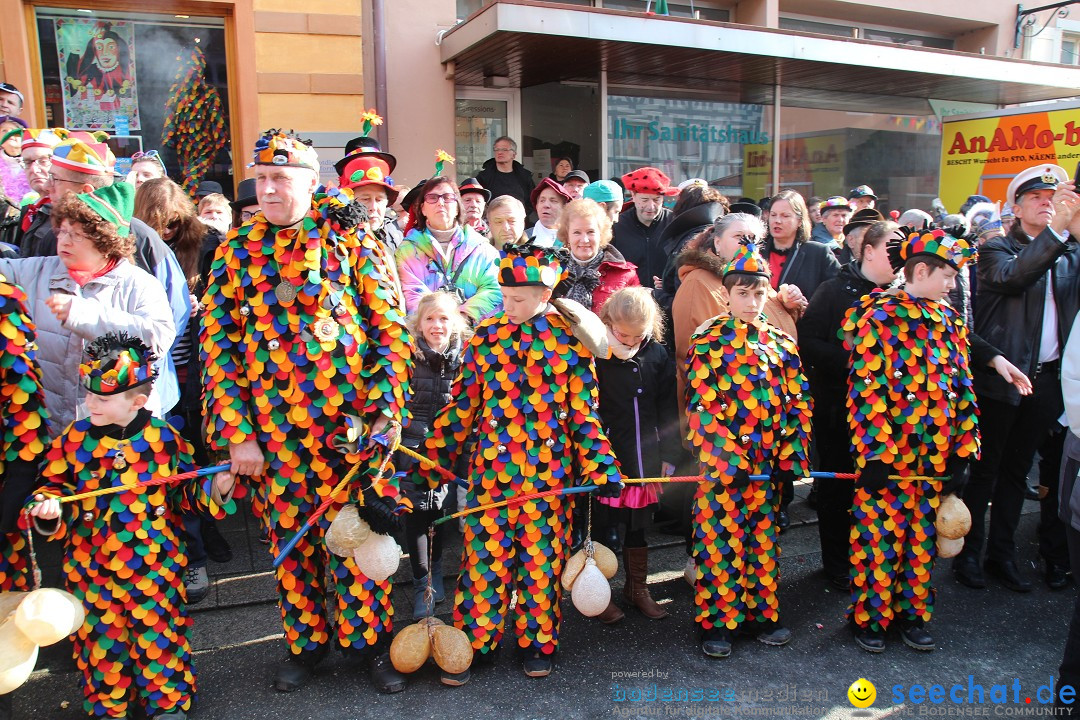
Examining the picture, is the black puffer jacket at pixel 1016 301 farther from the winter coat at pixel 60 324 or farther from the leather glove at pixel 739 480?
the winter coat at pixel 60 324

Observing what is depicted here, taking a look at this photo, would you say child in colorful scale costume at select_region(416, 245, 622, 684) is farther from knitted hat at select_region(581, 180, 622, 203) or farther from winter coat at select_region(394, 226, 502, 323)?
knitted hat at select_region(581, 180, 622, 203)

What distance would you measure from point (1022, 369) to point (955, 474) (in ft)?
3.41

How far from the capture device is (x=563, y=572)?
332 centimetres

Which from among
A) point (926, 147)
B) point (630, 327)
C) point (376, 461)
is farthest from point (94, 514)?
point (926, 147)

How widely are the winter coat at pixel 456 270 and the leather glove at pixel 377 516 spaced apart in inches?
59.7

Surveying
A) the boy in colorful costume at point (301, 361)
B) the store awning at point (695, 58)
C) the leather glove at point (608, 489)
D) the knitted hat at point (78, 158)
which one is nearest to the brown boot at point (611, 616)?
the leather glove at point (608, 489)

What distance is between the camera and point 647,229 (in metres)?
5.43

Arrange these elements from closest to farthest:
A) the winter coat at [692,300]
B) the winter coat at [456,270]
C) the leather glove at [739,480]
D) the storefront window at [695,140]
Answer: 1. the leather glove at [739,480]
2. the winter coat at [692,300]
3. the winter coat at [456,270]
4. the storefront window at [695,140]

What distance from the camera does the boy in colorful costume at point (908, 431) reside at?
3482 mm

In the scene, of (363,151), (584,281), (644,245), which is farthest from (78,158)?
(644,245)

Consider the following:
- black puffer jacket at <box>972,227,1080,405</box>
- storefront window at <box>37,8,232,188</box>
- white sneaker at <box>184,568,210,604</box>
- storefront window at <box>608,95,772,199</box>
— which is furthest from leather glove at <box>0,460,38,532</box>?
storefront window at <box>608,95,772,199</box>

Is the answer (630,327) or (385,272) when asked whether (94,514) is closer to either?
(385,272)

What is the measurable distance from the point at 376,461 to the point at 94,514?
101 centimetres

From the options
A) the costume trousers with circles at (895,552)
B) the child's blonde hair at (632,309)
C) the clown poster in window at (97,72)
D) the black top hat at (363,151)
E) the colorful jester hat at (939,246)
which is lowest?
the costume trousers with circles at (895,552)
